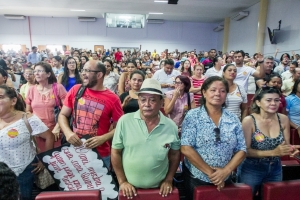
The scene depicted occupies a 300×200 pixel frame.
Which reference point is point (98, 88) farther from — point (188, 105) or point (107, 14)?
point (107, 14)

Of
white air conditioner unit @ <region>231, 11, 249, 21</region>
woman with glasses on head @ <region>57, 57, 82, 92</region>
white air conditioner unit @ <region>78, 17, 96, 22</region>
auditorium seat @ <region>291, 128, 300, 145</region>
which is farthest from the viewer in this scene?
white air conditioner unit @ <region>78, 17, 96, 22</region>

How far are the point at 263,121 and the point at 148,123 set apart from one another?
93 centimetres

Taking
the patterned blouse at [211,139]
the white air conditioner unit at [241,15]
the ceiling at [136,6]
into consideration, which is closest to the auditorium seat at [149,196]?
the patterned blouse at [211,139]

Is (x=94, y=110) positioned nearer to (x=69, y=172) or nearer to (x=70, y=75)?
(x=69, y=172)

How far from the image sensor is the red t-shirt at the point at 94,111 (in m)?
1.80

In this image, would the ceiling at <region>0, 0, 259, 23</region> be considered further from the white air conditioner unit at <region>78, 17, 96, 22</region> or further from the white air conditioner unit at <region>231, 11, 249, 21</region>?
the white air conditioner unit at <region>78, 17, 96, 22</region>

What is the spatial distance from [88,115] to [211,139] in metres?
0.93

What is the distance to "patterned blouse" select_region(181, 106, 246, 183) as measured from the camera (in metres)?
1.51

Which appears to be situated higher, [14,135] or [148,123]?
[148,123]

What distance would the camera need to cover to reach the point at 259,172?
5.79 ft

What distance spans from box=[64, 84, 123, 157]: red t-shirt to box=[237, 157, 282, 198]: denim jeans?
3.58 ft

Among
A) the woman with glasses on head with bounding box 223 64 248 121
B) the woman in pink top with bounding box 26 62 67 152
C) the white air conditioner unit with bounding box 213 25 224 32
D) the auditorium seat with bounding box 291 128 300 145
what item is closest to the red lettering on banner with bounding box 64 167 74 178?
the woman in pink top with bounding box 26 62 67 152

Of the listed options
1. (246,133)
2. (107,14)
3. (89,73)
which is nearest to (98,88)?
(89,73)

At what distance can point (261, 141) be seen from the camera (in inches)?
68.4
